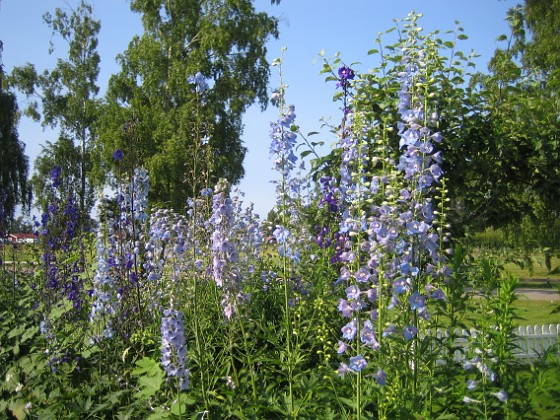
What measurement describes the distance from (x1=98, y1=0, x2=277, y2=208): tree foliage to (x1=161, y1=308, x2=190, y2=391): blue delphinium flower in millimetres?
16955

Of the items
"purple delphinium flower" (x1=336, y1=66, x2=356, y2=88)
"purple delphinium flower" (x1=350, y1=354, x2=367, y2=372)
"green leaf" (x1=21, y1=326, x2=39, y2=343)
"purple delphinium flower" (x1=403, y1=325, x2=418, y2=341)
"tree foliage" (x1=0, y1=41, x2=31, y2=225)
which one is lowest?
"green leaf" (x1=21, y1=326, x2=39, y2=343)

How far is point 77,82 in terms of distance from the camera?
23859 millimetres

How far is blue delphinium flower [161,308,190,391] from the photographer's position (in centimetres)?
278

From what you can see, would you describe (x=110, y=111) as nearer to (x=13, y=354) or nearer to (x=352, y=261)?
(x=13, y=354)

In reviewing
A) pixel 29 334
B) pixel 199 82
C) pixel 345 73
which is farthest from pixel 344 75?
pixel 29 334

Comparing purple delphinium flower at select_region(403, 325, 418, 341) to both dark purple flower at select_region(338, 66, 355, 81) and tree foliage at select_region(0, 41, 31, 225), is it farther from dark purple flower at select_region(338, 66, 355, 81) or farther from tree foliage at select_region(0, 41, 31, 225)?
tree foliage at select_region(0, 41, 31, 225)

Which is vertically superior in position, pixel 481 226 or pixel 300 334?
pixel 481 226

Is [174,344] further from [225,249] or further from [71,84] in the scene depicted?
[71,84]

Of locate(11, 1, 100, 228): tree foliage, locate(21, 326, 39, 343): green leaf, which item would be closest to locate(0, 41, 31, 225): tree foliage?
locate(11, 1, 100, 228): tree foliage

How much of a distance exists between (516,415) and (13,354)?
420 cm

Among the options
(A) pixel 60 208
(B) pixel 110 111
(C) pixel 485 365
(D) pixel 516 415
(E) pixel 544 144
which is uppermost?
(B) pixel 110 111

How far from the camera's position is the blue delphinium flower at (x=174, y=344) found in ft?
9.12

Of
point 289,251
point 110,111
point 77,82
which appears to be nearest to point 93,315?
point 289,251

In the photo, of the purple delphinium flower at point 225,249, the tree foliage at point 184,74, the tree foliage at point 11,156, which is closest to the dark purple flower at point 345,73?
the purple delphinium flower at point 225,249
